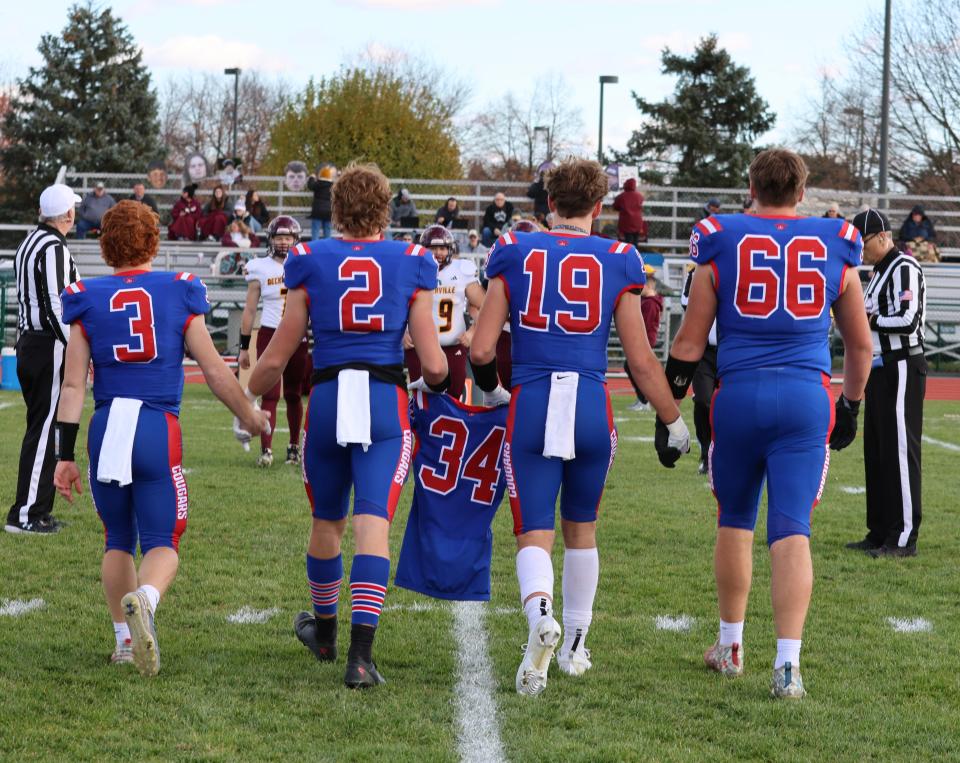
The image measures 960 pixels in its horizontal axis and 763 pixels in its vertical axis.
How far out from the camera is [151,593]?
4.33 meters

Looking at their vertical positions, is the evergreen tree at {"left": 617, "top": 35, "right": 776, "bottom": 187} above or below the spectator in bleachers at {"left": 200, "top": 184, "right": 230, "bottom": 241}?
above

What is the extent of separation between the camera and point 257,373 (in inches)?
180

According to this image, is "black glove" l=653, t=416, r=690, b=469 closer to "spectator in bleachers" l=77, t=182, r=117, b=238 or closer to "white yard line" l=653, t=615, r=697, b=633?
"white yard line" l=653, t=615, r=697, b=633

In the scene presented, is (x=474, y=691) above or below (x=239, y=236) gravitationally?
below

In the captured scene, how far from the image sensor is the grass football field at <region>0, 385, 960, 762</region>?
379 cm

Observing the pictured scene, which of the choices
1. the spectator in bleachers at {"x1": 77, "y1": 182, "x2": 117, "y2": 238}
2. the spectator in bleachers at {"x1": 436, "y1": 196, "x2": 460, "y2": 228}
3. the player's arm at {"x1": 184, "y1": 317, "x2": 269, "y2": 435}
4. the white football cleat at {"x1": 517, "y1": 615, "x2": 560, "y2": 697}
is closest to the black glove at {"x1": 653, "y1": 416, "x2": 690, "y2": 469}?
the white football cleat at {"x1": 517, "y1": 615, "x2": 560, "y2": 697}

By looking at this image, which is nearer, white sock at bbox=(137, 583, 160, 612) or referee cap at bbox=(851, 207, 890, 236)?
white sock at bbox=(137, 583, 160, 612)

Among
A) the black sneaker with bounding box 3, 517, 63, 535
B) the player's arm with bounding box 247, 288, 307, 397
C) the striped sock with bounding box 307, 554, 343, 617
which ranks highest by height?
the player's arm with bounding box 247, 288, 307, 397

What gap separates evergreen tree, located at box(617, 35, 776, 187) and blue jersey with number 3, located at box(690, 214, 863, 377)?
35639mm

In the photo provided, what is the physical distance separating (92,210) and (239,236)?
11.0 ft

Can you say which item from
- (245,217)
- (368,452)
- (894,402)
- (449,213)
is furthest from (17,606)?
(245,217)

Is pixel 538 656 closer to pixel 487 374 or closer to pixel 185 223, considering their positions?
pixel 487 374

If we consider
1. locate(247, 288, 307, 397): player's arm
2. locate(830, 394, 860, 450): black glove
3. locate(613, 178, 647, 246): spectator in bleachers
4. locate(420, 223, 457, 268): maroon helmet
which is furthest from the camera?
locate(613, 178, 647, 246): spectator in bleachers

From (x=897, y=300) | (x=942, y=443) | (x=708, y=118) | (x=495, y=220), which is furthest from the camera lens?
(x=708, y=118)
